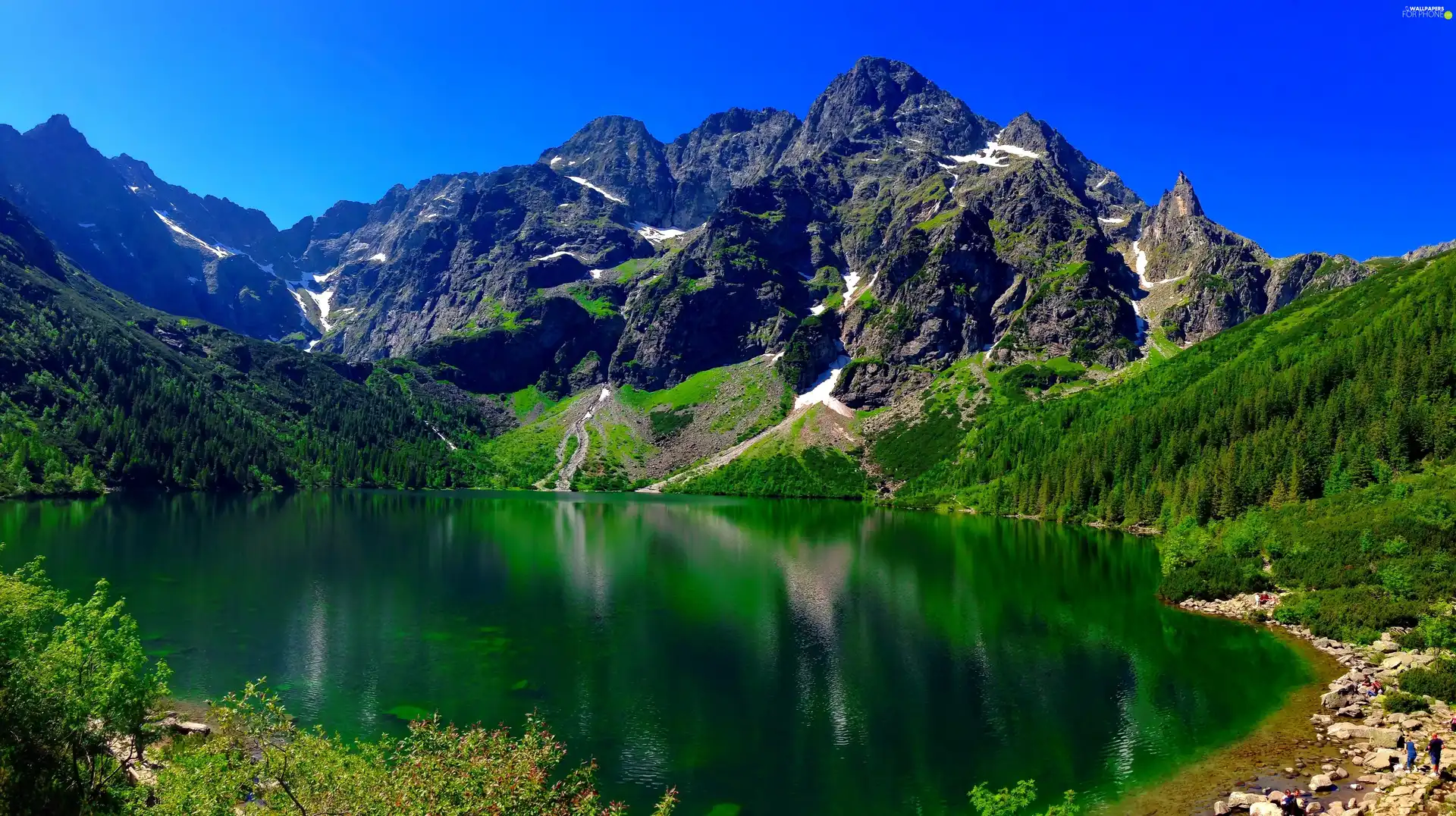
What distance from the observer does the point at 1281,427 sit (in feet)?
377

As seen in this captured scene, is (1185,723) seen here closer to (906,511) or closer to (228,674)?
(228,674)

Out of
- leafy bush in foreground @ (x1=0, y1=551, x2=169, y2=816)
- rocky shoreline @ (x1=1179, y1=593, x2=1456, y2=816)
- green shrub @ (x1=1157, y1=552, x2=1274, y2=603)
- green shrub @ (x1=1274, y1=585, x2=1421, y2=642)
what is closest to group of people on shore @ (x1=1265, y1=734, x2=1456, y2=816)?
rocky shoreline @ (x1=1179, y1=593, x2=1456, y2=816)

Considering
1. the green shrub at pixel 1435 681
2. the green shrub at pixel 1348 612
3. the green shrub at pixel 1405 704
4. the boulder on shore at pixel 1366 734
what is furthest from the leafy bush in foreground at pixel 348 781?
the green shrub at pixel 1348 612

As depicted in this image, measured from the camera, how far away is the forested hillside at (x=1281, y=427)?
9981 cm

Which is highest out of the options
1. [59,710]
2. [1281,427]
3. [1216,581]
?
[1281,427]

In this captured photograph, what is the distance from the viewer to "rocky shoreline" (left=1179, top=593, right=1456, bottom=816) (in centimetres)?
2666

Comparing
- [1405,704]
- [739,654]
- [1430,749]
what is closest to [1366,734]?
[1405,704]

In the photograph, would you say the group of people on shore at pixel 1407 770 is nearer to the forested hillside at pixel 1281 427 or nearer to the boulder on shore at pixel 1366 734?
the boulder on shore at pixel 1366 734

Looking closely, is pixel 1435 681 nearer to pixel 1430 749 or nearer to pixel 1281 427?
pixel 1430 749

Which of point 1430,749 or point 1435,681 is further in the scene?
point 1435,681

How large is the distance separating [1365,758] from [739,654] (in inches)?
1385

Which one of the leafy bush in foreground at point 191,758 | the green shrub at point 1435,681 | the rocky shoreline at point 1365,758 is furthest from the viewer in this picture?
the green shrub at point 1435,681

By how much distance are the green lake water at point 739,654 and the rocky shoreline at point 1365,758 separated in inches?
147

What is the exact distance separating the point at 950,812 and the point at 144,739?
33.1 meters
